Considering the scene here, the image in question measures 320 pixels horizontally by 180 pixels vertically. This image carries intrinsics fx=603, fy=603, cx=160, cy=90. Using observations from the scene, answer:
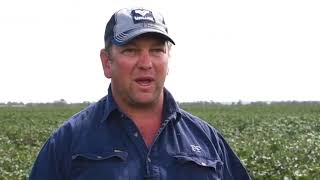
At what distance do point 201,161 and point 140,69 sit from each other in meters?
0.44

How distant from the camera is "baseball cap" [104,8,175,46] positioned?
2.29 m

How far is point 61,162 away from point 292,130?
774 inches

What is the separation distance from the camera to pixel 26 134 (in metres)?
19.4

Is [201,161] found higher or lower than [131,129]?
lower

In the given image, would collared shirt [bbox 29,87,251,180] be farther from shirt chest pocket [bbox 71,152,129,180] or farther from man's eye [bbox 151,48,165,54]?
man's eye [bbox 151,48,165,54]

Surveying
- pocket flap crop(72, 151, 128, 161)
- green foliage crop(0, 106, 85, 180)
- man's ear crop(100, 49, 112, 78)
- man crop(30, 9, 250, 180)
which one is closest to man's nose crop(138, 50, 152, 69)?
man crop(30, 9, 250, 180)

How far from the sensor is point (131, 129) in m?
2.34

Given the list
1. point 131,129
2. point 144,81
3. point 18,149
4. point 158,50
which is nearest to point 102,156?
point 131,129

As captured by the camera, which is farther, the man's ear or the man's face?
the man's ear

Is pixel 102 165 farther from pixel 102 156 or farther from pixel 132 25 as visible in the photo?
pixel 132 25

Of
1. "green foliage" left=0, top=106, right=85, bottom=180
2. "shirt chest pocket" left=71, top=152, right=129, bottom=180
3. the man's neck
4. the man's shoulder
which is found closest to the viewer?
"shirt chest pocket" left=71, top=152, right=129, bottom=180

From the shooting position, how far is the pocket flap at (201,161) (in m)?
Answer: 2.33

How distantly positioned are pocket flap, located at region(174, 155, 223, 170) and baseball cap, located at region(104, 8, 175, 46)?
450 millimetres

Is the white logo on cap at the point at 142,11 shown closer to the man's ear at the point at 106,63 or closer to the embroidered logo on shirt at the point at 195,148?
the man's ear at the point at 106,63
